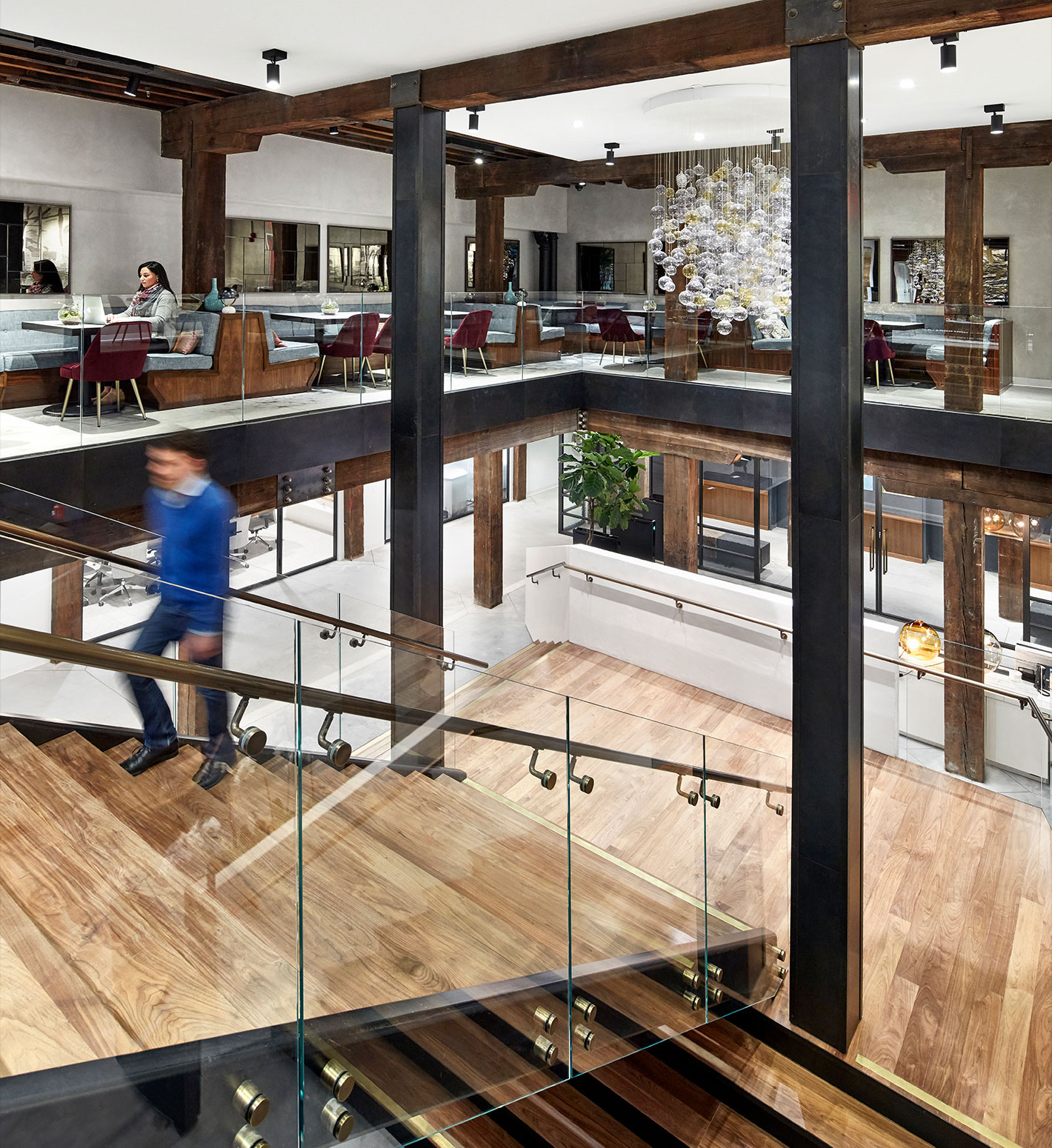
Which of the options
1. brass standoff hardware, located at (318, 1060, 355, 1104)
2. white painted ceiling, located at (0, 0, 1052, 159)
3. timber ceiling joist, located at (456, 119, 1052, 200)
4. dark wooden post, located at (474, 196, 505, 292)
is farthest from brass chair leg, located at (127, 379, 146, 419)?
dark wooden post, located at (474, 196, 505, 292)

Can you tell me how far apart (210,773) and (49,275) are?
9316 mm

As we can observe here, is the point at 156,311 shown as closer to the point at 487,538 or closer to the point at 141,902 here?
the point at 141,902

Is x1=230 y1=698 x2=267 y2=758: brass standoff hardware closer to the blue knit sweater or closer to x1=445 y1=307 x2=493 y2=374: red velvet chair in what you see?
the blue knit sweater

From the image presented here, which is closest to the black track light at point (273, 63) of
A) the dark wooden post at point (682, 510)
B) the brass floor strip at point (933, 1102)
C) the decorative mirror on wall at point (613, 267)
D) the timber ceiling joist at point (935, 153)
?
the timber ceiling joist at point (935, 153)

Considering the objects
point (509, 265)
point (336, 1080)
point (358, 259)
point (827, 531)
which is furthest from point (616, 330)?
point (336, 1080)

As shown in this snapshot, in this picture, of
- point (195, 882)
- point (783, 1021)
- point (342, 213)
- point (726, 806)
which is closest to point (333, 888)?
point (195, 882)

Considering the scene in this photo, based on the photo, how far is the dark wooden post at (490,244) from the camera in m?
13.1

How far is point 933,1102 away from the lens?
4309mm

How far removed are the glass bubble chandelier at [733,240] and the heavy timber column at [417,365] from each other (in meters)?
3.43

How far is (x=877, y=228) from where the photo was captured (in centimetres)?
1304

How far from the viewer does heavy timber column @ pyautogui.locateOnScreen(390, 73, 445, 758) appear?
20.2 ft

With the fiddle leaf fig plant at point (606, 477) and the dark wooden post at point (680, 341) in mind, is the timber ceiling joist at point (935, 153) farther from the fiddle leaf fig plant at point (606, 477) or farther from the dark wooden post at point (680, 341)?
the fiddle leaf fig plant at point (606, 477)

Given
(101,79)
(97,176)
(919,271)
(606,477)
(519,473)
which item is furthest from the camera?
(519,473)

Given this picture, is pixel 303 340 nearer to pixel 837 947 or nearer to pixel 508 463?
pixel 837 947
